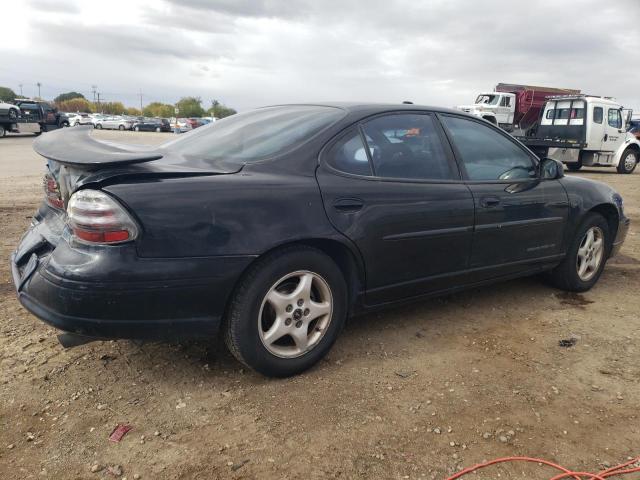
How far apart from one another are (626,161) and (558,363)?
1675cm

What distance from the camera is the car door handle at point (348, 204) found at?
9.11 feet

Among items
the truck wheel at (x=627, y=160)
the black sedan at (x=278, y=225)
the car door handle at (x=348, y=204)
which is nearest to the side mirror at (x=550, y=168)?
the black sedan at (x=278, y=225)

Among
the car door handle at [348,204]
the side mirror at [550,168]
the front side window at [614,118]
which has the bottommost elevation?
the car door handle at [348,204]

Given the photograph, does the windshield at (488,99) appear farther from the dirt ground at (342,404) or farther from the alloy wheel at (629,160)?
the dirt ground at (342,404)

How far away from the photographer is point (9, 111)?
81.0 ft

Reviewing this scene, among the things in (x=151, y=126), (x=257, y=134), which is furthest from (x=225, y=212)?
(x=151, y=126)

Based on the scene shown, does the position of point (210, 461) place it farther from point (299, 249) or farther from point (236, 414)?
point (299, 249)

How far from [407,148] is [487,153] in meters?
0.80

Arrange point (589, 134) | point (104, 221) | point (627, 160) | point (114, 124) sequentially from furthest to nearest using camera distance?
1. point (114, 124)
2. point (627, 160)
3. point (589, 134)
4. point (104, 221)

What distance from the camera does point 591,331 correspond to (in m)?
3.56

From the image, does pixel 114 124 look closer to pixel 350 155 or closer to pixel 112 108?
pixel 350 155

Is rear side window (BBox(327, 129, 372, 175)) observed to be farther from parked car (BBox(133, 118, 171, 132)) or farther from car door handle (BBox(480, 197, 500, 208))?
parked car (BBox(133, 118, 171, 132))

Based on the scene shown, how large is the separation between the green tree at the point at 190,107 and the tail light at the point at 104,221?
105338 millimetres

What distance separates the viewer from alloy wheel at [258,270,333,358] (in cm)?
263
